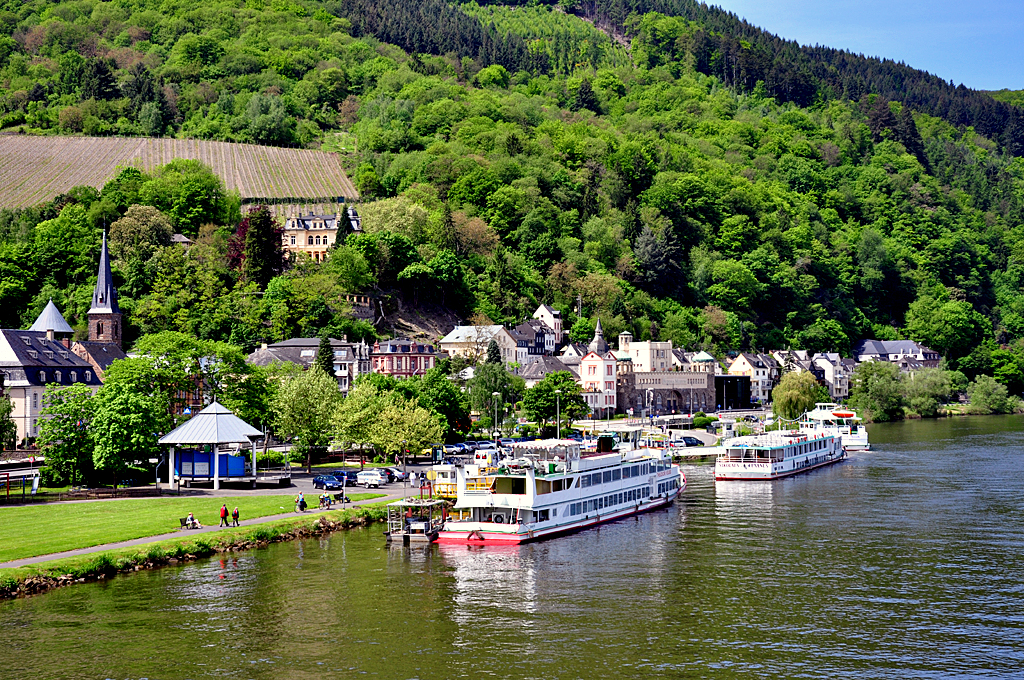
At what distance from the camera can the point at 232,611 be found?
4459 centimetres

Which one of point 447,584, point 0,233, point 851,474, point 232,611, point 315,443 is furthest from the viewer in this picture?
point 0,233

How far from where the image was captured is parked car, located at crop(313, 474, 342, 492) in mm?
72188

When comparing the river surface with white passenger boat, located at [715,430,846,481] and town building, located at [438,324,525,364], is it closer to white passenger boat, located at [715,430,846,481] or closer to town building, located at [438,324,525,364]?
white passenger boat, located at [715,430,846,481]

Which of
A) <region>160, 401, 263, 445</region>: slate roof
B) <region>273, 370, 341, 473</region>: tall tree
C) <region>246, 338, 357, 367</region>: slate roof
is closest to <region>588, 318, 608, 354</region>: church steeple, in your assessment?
<region>246, 338, 357, 367</region>: slate roof

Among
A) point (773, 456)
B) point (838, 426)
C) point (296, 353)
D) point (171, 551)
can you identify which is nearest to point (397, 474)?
point (171, 551)

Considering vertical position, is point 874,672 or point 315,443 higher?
point 315,443

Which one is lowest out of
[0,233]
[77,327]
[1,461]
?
[1,461]

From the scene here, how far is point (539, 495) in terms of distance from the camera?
62906mm

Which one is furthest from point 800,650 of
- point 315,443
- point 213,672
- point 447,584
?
point 315,443

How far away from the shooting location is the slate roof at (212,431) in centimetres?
7212

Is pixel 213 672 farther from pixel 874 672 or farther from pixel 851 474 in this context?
pixel 851 474

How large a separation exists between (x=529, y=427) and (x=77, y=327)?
56.8m

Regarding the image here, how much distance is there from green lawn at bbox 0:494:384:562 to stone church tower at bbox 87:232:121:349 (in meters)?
68.5

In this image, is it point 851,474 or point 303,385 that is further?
point 851,474
